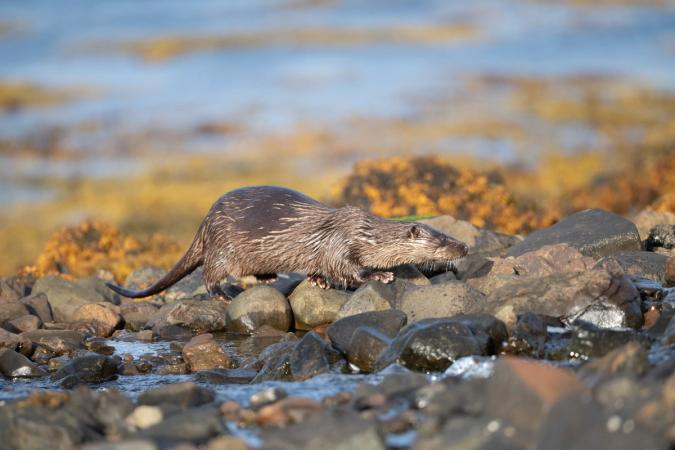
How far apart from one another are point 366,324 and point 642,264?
11.1ft

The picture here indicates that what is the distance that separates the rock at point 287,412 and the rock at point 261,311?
3.73 meters

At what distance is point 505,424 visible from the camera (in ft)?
17.3

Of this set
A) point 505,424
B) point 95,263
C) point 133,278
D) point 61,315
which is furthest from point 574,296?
point 95,263

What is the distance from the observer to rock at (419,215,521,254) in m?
11.9

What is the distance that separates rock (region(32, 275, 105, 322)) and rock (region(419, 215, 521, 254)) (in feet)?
14.6

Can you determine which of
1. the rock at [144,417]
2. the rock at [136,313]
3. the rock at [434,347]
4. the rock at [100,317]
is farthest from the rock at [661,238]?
the rock at [144,417]

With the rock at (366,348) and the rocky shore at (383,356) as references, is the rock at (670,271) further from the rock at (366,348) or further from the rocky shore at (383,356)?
the rock at (366,348)

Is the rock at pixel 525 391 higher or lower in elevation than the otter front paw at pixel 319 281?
higher

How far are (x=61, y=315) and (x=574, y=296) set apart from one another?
19.5 ft

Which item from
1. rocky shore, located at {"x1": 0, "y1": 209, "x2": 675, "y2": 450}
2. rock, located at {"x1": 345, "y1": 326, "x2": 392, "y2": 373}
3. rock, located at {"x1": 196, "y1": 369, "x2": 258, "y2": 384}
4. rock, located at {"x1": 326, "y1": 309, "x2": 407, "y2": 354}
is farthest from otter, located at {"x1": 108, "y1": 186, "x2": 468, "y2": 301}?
rock, located at {"x1": 196, "y1": 369, "x2": 258, "y2": 384}

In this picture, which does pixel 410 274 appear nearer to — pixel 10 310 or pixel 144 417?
pixel 10 310

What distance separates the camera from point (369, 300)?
9.32m

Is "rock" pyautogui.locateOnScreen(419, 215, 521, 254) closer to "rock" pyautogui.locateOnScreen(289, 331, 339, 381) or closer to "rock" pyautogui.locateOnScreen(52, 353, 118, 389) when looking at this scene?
"rock" pyautogui.locateOnScreen(289, 331, 339, 381)

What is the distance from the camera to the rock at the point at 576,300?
8305 mm
